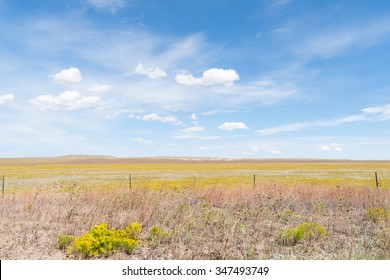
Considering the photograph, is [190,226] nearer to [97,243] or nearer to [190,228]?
[190,228]

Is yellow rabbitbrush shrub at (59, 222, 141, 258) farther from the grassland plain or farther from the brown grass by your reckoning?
the brown grass

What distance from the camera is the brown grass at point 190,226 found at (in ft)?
23.3

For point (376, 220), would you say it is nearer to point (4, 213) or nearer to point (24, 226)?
point (24, 226)

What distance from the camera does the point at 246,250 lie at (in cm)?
725

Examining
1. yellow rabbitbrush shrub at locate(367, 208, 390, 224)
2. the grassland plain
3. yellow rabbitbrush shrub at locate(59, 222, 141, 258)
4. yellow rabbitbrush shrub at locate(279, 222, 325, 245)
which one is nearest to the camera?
yellow rabbitbrush shrub at locate(59, 222, 141, 258)

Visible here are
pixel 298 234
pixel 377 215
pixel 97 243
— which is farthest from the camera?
pixel 377 215

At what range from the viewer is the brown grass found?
7.10 meters

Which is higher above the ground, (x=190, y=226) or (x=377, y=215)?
(x=190, y=226)

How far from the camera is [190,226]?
8.87 metres

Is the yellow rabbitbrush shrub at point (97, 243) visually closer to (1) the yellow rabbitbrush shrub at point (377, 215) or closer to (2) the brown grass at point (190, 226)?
(2) the brown grass at point (190, 226)

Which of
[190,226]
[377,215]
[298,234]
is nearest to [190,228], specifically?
[190,226]

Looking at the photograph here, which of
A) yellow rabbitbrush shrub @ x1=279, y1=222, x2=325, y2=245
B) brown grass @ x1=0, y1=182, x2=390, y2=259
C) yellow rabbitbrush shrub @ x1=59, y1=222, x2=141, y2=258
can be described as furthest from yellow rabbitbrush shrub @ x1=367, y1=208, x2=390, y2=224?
yellow rabbitbrush shrub @ x1=59, y1=222, x2=141, y2=258

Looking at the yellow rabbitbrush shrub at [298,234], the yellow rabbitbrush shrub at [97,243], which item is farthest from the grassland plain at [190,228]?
the yellow rabbitbrush shrub at [97,243]
